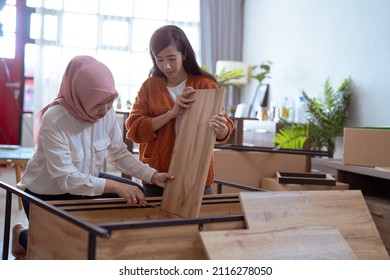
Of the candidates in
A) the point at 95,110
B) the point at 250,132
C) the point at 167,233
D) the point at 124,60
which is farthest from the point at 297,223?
the point at 124,60

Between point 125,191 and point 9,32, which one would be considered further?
point 9,32

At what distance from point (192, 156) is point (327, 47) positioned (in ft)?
12.8

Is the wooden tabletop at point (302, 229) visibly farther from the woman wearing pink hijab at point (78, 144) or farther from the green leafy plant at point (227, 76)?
the green leafy plant at point (227, 76)

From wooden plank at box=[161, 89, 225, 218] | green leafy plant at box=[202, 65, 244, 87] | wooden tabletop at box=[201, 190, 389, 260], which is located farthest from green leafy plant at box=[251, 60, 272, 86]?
wooden tabletop at box=[201, 190, 389, 260]

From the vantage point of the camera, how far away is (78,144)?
2338 mm

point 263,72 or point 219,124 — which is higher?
point 263,72

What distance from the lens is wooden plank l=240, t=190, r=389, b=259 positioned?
204 cm

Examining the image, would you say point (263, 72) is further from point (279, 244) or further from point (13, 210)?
point (279, 244)

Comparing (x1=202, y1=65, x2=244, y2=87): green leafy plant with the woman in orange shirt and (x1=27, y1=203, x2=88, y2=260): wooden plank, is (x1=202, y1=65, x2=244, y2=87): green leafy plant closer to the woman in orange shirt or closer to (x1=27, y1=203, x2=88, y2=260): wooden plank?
the woman in orange shirt

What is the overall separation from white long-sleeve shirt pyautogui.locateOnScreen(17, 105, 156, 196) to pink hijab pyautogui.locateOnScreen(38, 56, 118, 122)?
0.04 metres

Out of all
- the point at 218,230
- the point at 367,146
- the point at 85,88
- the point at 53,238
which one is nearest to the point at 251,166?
the point at 367,146

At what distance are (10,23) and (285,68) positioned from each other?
3766 millimetres

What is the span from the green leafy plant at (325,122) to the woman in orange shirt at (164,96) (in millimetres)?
2951
